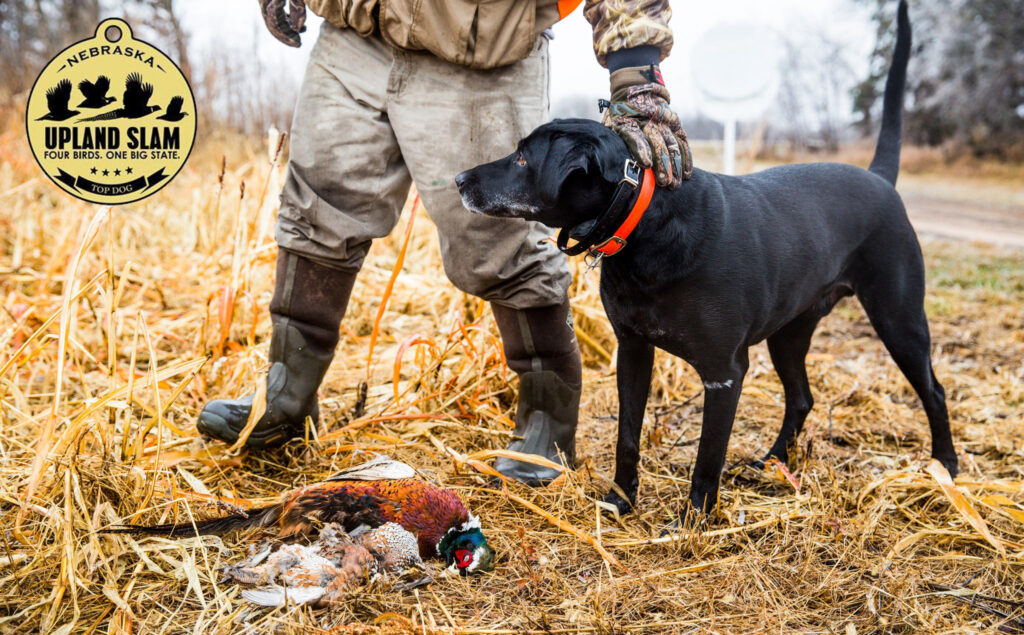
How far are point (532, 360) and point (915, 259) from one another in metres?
1.39

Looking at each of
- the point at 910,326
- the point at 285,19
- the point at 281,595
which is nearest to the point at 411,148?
the point at 285,19

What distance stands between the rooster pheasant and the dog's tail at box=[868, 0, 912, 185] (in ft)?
6.63

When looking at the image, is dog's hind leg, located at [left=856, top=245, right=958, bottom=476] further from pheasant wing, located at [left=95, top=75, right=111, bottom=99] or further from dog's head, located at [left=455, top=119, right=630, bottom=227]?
pheasant wing, located at [left=95, top=75, right=111, bottom=99]

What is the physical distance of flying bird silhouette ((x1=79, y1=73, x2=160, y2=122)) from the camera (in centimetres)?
216

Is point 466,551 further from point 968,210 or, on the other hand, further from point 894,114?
point 968,210

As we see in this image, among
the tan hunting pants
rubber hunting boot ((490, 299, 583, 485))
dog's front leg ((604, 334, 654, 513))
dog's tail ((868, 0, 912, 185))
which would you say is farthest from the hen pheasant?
dog's tail ((868, 0, 912, 185))

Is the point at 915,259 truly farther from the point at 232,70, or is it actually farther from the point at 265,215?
the point at 232,70

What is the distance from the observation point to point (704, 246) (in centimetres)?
209

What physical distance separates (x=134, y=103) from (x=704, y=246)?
1.67 m

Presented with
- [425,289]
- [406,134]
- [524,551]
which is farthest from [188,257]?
[524,551]

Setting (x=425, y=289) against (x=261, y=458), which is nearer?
(x=261, y=458)

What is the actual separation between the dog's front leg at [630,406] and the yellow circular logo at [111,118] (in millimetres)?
1467

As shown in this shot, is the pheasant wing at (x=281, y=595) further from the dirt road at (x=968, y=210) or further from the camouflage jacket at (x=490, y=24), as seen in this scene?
the dirt road at (x=968, y=210)

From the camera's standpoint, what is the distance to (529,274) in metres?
2.40
